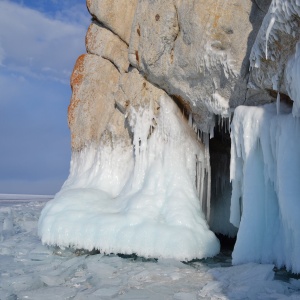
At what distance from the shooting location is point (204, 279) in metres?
5.68

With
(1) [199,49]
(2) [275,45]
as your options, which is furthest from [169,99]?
(2) [275,45]

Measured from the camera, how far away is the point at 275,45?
571cm

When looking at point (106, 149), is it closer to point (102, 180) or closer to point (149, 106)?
point (102, 180)

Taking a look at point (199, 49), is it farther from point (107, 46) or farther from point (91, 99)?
point (91, 99)

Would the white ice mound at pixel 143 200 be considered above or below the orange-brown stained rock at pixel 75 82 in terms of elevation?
below


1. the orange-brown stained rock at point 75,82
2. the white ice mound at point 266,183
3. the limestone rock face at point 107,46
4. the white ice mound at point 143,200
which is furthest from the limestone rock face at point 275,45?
the orange-brown stained rock at point 75,82

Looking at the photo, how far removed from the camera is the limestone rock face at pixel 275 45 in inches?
199

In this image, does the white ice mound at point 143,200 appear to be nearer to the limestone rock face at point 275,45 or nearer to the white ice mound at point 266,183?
the white ice mound at point 266,183

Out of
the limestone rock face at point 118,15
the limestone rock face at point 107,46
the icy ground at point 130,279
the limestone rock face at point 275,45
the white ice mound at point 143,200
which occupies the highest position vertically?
the limestone rock face at point 118,15

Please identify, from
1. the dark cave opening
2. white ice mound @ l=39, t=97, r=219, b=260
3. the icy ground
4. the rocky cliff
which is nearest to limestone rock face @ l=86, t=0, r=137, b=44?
the rocky cliff

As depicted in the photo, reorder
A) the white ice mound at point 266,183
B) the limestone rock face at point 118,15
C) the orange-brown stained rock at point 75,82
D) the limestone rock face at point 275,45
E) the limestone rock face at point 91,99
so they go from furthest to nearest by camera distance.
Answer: the orange-brown stained rock at point 75,82, the limestone rock face at point 118,15, the limestone rock face at point 91,99, the white ice mound at point 266,183, the limestone rock face at point 275,45

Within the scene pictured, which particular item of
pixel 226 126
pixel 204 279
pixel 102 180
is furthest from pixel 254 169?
pixel 102 180

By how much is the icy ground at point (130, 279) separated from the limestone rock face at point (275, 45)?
3.14 m

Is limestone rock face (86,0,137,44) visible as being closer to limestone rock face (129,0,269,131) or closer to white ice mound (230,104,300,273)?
limestone rock face (129,0,269,131)
